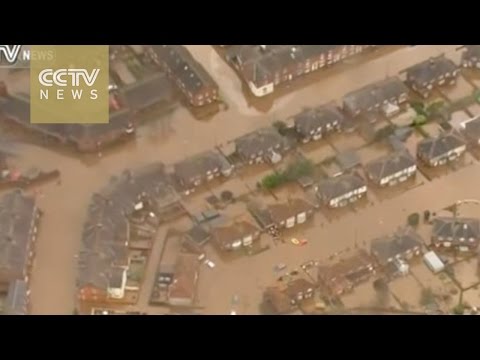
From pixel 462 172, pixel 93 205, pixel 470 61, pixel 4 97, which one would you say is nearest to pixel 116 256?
pixel 93 205

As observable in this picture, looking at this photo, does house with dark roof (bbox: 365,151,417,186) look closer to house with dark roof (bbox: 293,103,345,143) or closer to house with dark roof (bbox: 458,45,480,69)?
house with dark roof (bbox: 293,103,345,143)

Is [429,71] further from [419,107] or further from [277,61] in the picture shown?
[277,61]

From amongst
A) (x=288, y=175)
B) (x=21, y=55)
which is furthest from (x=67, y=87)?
(x=288, y=175)

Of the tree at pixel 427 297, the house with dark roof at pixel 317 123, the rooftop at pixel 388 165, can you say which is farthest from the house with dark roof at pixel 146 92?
the tree at pixel 427 297

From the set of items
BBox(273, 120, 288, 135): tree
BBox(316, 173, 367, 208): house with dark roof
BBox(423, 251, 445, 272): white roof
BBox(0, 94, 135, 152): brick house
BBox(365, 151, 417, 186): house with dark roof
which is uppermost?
BBox(0, 94, 135, 152): brick house

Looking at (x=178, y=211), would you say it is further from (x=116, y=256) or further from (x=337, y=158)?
(x=337, y=158)

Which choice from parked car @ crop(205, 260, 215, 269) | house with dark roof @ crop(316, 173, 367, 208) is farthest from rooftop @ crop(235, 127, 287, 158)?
parked car @ crop(205, 260, 215, 269)
